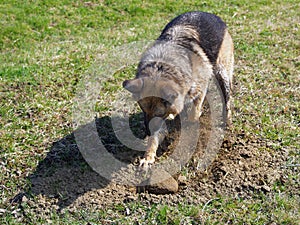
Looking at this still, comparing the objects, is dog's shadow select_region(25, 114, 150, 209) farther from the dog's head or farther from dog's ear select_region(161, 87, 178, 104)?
dog's ear select_region(161, 87, 178, 104)

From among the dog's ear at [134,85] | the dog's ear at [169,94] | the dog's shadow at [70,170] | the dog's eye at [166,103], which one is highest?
the dog's ear at [134,85]

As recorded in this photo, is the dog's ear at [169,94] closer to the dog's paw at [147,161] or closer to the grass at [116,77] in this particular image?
the dog's paw at [147,161]

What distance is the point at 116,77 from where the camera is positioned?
6734mm

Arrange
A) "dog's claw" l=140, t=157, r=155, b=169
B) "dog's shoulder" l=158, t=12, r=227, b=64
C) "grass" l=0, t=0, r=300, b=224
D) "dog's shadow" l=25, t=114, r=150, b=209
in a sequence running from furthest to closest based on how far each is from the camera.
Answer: "dog's shoulder" l=158, t=12, r=227, b=64, "dog's claw" l=140, t=157, r=155, b=169, "dog's shadow" l=25, t=114, r=150, b=209, "grass" l=0, t=0, r=300, b=224

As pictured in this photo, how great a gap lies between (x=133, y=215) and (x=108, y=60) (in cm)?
382

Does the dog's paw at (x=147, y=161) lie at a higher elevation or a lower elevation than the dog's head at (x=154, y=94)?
lower

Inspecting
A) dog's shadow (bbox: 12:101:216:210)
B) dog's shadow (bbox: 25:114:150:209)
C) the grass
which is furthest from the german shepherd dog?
the grass

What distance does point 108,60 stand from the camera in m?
7.32

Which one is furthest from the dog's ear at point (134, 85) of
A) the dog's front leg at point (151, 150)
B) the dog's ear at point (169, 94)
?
the dog's front leg at point (151, 150)

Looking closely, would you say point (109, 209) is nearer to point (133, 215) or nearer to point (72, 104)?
point (133, 215)

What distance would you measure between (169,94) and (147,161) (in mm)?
899

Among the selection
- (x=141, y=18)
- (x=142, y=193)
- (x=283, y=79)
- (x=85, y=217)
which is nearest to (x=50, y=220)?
(x=85, y=217)

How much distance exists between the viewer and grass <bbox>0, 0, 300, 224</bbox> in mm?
4215

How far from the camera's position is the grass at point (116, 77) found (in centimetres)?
421
